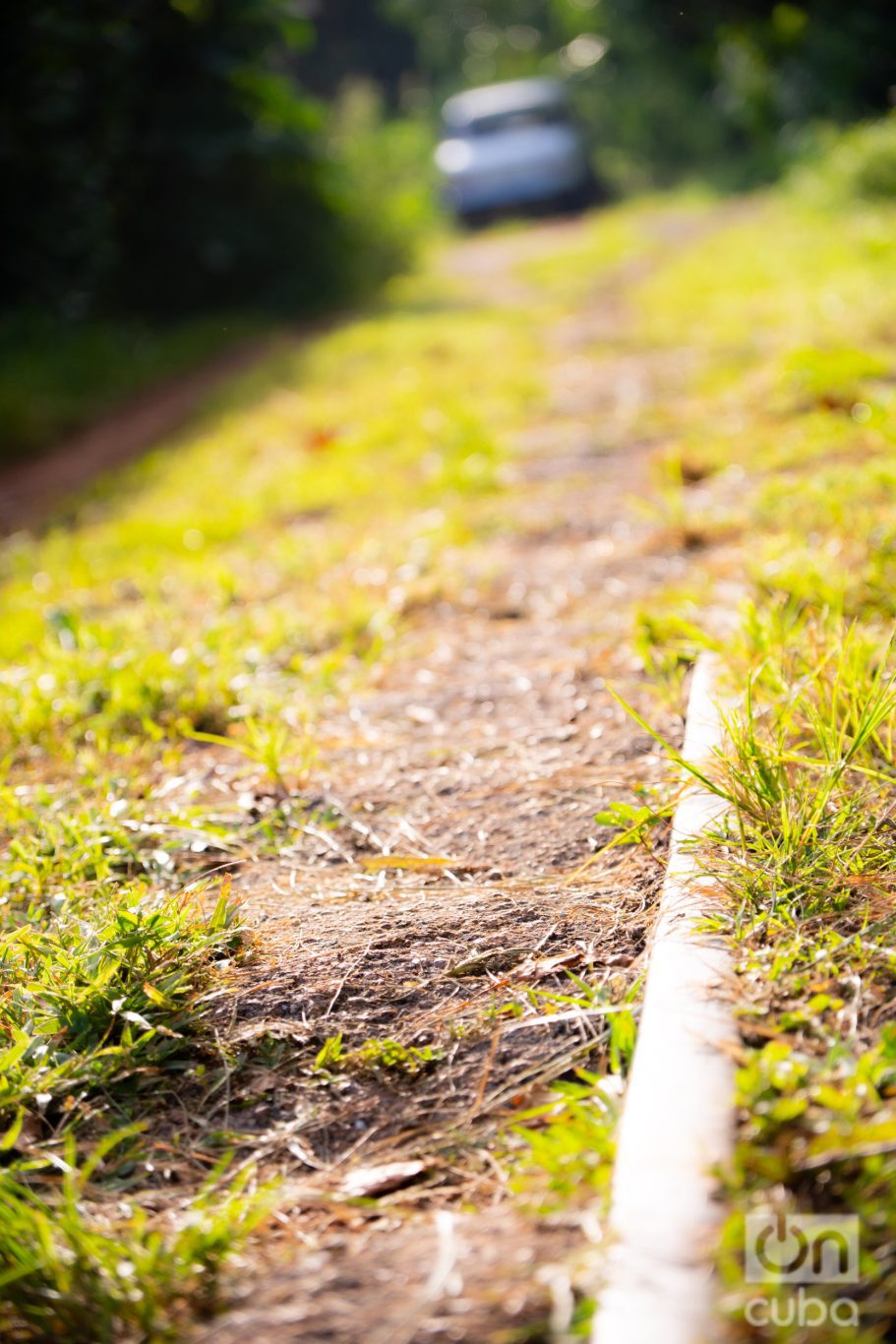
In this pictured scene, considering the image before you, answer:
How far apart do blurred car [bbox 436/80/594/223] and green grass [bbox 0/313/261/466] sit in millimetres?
7207

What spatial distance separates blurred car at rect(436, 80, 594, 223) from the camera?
15.5 meters

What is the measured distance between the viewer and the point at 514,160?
50.8 feet

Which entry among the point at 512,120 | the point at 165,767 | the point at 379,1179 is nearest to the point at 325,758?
the point at 165,767

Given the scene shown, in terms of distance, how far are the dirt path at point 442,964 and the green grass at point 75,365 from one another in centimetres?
446

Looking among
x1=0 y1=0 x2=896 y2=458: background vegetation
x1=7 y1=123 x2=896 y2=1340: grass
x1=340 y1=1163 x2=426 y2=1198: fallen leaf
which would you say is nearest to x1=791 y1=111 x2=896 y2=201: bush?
x1=0 y1=0 x2=896 y2=458: background vegetation

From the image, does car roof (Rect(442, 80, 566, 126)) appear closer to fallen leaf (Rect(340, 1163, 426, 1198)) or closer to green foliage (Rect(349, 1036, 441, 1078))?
green foliage (Rect(349, 1036, 441, 1078))

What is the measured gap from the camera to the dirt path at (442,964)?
3.93 feet

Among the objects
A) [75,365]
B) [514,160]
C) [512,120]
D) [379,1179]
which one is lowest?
[379,1179]

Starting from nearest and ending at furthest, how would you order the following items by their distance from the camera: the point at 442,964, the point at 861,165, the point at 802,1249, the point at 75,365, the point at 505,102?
the point at 802,1249 → the point at 442,964 → the point at 75,365 → the point at 861,165 → the point at 505,102

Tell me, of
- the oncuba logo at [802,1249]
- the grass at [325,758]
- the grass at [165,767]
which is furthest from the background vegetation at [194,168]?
the oncuba logo at [802,1249]

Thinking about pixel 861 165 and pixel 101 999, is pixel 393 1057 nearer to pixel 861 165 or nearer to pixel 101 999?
pixel 101 999

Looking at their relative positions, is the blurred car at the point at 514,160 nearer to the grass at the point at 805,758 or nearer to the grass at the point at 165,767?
the grass at the point at 165,767

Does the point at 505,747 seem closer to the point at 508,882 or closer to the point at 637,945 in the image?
the point at 508,882

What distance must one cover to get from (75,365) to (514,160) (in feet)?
31.6
